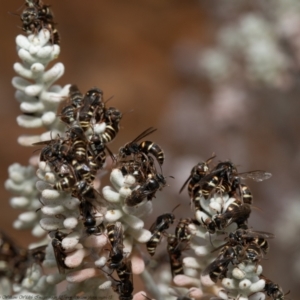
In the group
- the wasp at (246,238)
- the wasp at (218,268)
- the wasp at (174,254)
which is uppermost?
the wasp at (174,254)

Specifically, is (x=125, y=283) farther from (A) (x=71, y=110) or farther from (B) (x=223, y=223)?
(A) (x=71, y=110)

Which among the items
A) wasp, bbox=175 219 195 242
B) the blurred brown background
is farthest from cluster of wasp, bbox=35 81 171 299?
the blurred brown background

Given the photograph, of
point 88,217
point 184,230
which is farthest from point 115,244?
point 184,230

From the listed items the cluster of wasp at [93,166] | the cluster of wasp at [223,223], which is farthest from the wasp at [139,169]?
the cluster of wasp at [223,223]

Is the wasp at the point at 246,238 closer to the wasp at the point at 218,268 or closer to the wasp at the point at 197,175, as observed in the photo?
the wasp at the point at 218,268

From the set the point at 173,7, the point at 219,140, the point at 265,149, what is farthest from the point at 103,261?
the point at 173,7

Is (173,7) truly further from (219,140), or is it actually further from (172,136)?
(219,140)
